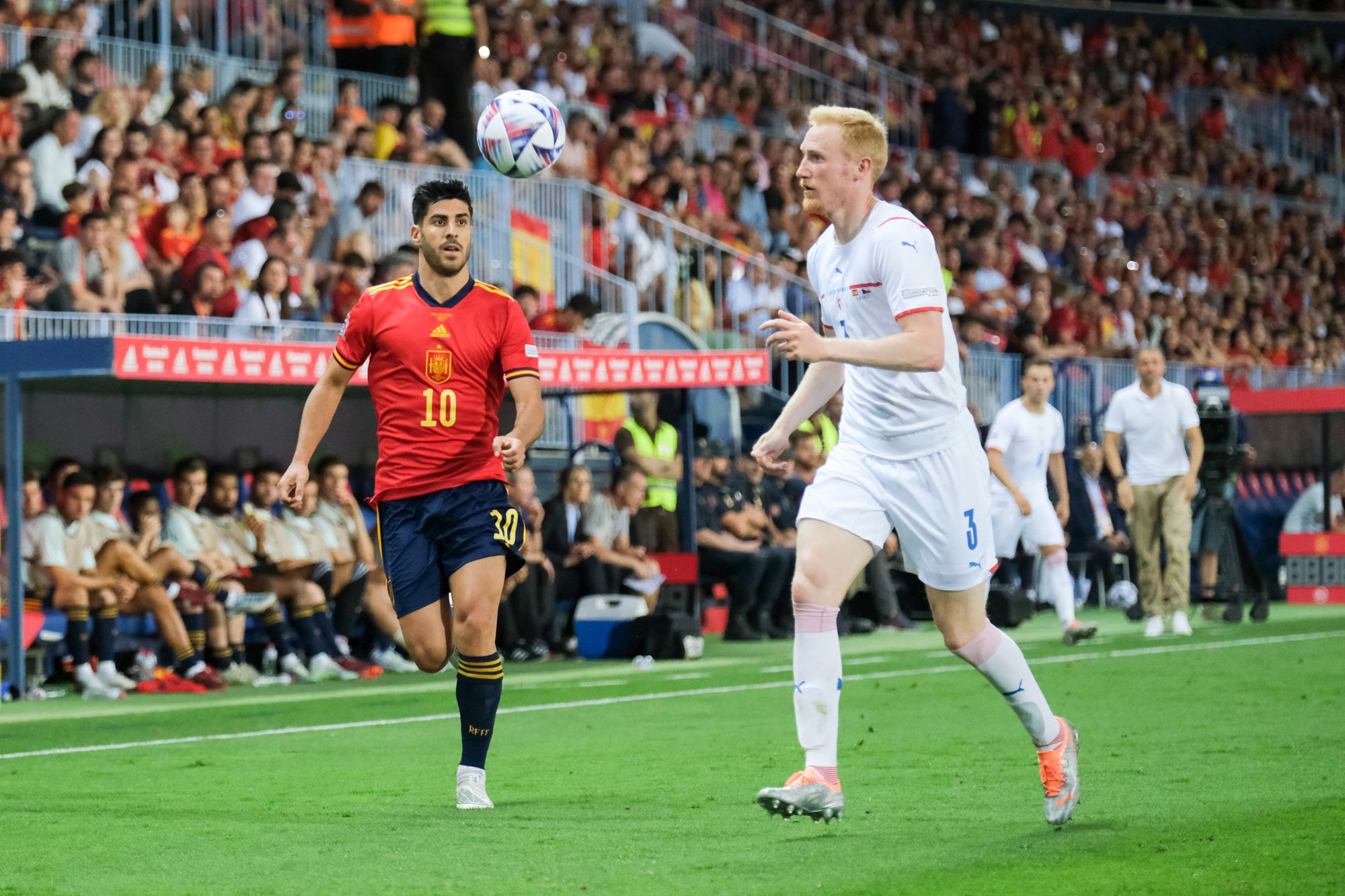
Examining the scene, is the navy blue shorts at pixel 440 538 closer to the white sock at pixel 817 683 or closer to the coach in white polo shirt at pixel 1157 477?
the white sock at pixel 817 683

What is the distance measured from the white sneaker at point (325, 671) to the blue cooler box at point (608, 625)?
2182 millimetres

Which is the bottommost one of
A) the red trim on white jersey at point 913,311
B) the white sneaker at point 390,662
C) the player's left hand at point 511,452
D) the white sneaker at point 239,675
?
the white sneaker at point 390,662

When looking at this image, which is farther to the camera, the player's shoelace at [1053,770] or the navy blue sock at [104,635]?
the navy blue sock at [104,635]

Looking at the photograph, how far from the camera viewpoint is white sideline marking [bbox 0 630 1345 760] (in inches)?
403

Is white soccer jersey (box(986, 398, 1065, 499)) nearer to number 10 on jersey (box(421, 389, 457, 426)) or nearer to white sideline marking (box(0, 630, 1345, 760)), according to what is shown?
white sideline marking (box(0, 630, 1345, 760))

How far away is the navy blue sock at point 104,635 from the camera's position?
13641 mm

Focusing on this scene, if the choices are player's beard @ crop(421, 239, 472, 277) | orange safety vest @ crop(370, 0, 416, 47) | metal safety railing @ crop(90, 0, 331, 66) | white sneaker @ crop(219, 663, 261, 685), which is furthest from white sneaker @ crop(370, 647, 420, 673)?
orange safety vest @ crop(370, 0, 416, 47)

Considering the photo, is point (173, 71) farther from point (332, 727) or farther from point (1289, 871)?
point (1289, 871)

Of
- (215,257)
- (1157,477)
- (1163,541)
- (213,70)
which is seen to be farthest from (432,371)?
(213,70)

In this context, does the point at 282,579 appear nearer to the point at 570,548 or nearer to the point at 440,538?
the point at 570,548

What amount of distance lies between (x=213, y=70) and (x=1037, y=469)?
8925 mm

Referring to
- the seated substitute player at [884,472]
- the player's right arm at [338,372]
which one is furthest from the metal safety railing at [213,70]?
the seated substitute player at [884,472]

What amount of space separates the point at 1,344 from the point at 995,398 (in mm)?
12550

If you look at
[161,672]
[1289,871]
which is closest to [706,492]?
[161,672]
